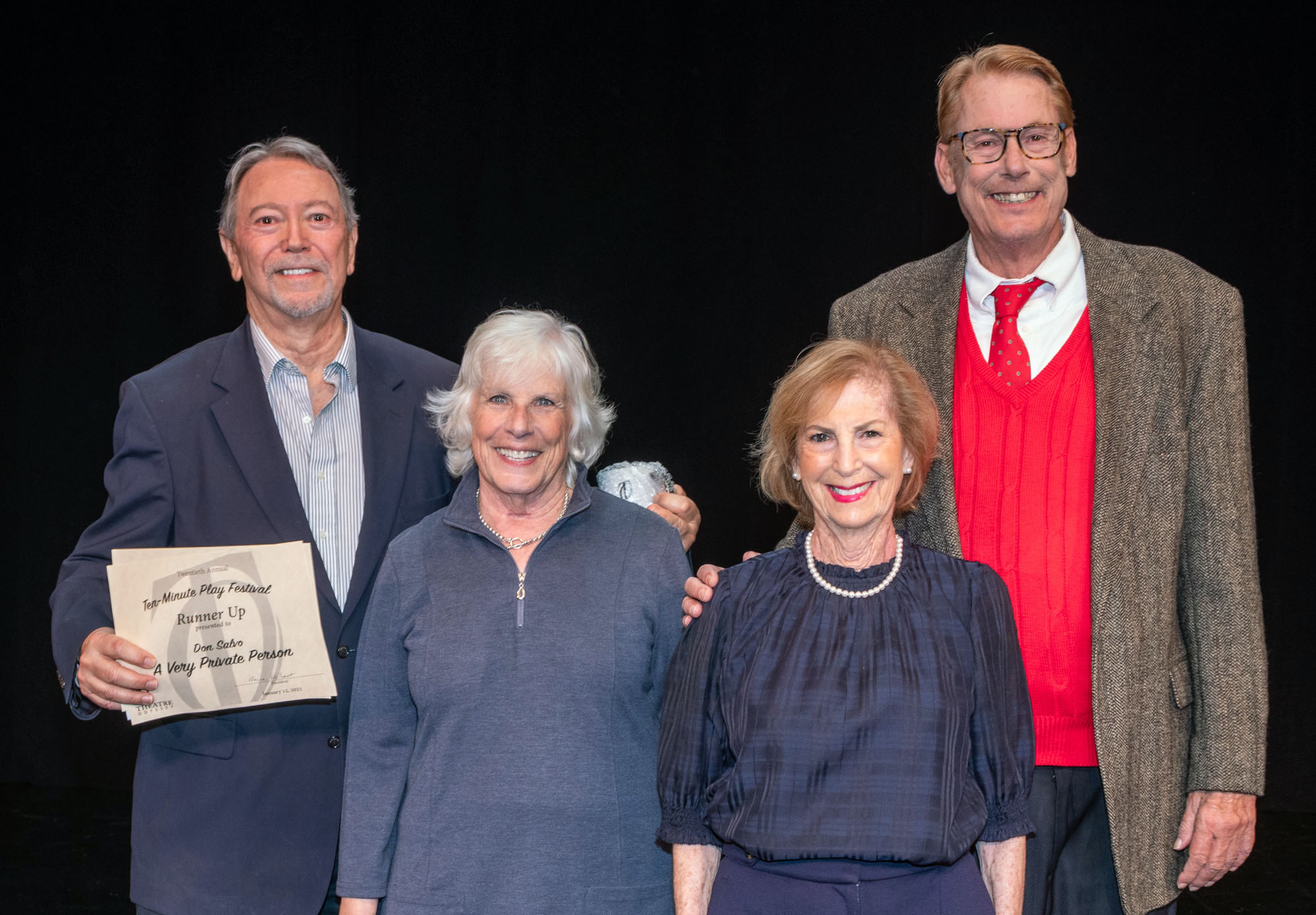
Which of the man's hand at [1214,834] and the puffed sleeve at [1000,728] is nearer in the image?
the puffed sleeve at [1000,728]

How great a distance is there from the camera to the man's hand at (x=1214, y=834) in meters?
1.93

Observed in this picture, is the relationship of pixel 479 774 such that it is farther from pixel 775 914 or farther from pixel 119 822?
pixel 119 822

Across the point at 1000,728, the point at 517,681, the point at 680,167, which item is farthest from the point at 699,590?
the point at 680,167

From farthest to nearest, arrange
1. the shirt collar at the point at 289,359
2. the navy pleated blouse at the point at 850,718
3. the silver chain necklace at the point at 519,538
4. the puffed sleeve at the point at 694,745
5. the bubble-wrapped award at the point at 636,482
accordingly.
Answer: the bubble-wrapped award at the point at 636,482, the shirt collar at the point at 289,359, the silver chain necklace at the point at 519,538, the puffed sleeve at the point at 694,745, the navy pleated blouse at the point at 850,718

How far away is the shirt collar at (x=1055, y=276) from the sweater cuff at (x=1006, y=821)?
34.7 inches

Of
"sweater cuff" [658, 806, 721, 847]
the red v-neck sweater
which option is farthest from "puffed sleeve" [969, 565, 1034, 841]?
"sweater cuff" [658, 806, 721, 847]

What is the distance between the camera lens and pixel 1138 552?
1.94 m

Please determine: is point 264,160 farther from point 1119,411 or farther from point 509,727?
point 1119,411

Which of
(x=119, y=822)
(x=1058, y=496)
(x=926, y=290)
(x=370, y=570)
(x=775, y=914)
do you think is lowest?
(x=119, y=822)

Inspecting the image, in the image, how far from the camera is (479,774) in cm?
185

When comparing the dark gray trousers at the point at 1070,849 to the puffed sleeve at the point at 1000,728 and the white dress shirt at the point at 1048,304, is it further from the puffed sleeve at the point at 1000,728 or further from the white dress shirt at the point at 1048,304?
the white dress shirt at the point at 1048,304

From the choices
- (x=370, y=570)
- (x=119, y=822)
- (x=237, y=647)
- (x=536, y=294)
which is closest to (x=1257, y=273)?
(x=536, y=294)

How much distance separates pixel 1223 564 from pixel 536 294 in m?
3.05

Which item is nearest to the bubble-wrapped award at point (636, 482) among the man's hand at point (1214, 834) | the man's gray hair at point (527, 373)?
the man's gray hair at point (527, 373)
